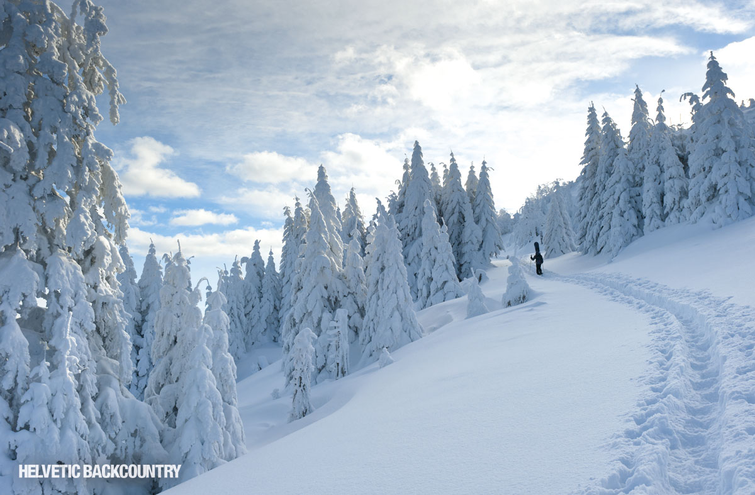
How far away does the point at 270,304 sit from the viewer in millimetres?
50750

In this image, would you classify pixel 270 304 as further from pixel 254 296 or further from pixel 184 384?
pixel 184 384

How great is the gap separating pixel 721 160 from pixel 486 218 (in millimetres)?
19652

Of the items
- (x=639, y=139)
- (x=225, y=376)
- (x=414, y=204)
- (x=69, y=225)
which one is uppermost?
(x=639, y=139)

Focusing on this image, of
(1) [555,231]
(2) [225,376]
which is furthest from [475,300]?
(1) [555,231]

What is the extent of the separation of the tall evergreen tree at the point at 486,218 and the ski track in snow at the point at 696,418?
34282 mm

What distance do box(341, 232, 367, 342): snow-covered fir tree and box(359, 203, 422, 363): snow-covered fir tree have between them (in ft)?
4.85

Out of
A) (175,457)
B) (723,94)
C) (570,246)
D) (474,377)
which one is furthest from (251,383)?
(570,246)

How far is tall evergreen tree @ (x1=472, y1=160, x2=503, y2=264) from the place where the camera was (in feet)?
142

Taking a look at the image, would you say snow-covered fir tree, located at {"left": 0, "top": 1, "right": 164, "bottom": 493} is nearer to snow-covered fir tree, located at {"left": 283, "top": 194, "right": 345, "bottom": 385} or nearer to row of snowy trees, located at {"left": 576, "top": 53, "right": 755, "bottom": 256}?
snow-covered fir tree, located at {"left": 283, "top": 194, "right": 345, "bottom": 385}

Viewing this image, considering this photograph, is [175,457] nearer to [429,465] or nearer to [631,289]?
[429,465]

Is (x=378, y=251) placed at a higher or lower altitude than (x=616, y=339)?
higher

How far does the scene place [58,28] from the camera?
10977 millimetres

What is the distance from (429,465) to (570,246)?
6477 centimetres

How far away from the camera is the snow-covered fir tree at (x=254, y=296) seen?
165 ft
